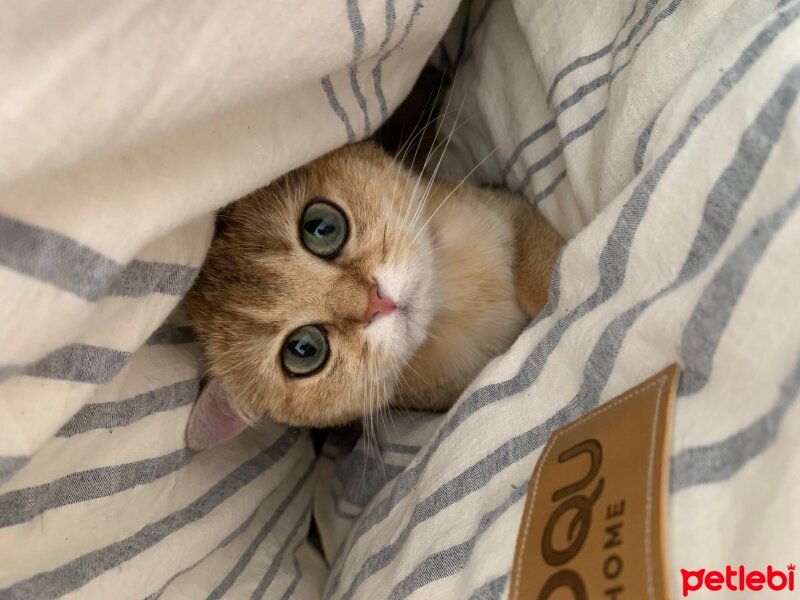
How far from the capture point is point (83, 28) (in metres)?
0.73

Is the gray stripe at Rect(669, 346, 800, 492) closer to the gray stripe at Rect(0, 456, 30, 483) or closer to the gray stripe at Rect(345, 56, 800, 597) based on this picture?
the gray stripe at Rect(345, 56, 800, 597)

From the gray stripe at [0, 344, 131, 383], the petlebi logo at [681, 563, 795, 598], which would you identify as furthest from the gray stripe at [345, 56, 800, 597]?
the gray stripe at [0, 344, 131, 383]

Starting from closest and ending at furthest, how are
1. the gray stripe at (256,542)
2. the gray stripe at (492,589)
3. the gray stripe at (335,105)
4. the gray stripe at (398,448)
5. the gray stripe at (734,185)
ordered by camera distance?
the gray stripe at (734,185) < the gray stripe at (492,589) < the gray stripe at (335,105) < the gray stripe at (256,542) < the gray stripe at (398,448)

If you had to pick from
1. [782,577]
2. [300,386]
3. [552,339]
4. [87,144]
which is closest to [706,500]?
[782,577]

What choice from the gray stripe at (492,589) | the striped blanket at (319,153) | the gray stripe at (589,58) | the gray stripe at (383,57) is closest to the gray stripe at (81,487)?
the striped blanket at (319,153)

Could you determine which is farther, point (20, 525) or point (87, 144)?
point (20, 525)

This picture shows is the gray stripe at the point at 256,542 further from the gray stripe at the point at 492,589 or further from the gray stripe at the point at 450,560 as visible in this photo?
the gray stripe at the point at 492,589

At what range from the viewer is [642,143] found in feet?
3.04

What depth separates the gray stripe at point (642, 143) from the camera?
3.00ft

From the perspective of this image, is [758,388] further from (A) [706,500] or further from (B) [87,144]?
(B) [87,144]

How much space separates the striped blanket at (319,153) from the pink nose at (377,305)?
236mm

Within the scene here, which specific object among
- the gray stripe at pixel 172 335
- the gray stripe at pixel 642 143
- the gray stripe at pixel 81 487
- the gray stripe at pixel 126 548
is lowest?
the gray stripe at pixel 126 548

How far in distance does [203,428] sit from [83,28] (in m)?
0.74

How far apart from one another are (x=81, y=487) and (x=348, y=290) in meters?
0.53
